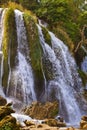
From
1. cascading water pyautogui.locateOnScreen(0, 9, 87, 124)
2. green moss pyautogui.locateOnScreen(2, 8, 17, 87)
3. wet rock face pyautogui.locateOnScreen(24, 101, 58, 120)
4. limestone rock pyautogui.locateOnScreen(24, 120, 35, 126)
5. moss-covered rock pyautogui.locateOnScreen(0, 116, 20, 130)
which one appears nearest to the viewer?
moss-covered rock pyautogui.locateOnScreen(0, 116, 20, 130)

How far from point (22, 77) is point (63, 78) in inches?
155

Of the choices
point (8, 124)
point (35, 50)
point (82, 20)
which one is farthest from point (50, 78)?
point (82, 20)

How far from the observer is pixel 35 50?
26.9 meters

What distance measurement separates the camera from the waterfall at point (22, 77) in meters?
24.3

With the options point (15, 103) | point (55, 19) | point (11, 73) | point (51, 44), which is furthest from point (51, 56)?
point (55, 19)

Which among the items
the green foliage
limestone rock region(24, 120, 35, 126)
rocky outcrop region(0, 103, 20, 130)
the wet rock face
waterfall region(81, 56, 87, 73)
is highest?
rocky outcrop region(0, 103, 20, 130)

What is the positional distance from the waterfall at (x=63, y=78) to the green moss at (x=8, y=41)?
8.14ft

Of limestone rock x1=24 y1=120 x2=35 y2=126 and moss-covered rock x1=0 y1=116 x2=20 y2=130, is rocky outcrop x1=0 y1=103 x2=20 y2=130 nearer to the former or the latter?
moss-covered rock x1=0 y1=116 x2=20 y2=130

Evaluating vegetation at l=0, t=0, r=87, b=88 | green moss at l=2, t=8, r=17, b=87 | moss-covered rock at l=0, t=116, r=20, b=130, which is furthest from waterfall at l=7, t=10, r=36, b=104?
moss-covered rock at l=0, t=116, r=20, b=130

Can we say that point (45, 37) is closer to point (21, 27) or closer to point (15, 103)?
point (21, 27)

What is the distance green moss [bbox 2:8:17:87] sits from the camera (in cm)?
2511

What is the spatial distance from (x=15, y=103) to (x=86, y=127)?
599cm

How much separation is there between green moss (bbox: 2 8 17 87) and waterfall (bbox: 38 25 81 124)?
2.48m

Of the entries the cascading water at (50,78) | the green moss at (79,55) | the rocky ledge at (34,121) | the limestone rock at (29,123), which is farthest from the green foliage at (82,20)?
the limestone rock at (29,123)
